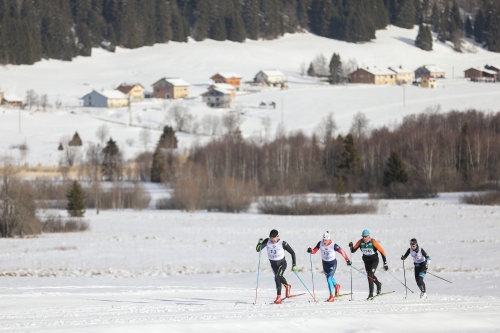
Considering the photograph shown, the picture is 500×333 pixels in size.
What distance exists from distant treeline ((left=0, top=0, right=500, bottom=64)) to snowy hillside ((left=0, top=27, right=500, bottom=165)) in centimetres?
330

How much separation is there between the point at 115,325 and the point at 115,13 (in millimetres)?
148667

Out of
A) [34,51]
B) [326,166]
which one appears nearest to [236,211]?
[326,166]

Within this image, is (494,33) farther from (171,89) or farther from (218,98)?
(218,98)

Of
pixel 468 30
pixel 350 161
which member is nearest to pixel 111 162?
pixel 350 161

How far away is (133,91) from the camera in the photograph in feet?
347

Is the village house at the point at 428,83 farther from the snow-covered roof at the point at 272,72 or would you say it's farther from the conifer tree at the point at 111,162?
the conifer tree at the point at 111,162

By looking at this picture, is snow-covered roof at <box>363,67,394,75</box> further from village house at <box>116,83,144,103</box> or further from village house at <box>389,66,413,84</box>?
village house at <box>116,83,144,103</box>

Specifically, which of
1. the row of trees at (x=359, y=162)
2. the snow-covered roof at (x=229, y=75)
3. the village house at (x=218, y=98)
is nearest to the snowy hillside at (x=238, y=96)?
the village house at (x=218, y=98)

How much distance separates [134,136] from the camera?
78.9 metres

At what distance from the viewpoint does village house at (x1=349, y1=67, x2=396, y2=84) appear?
121000 millimetres

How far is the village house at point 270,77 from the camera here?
4641 inches

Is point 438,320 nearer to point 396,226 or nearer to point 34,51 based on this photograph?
point 396,226

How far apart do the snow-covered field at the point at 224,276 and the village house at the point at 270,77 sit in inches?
2970

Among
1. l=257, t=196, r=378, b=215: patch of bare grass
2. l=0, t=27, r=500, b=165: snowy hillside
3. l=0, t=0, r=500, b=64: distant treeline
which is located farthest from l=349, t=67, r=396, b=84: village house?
l=257, t=196, r=378, b=215: patch of bare grass
